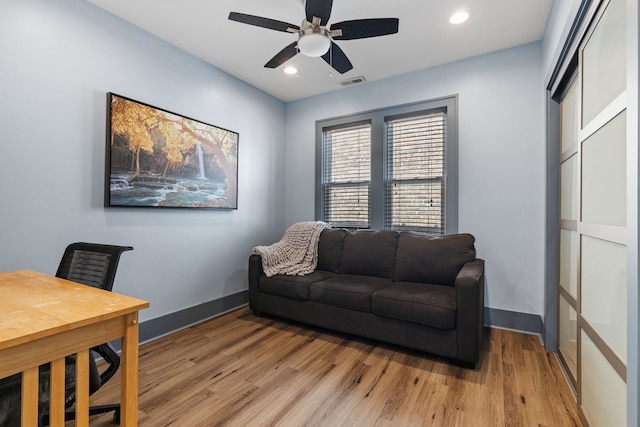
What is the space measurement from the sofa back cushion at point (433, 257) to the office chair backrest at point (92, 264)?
7.77ft

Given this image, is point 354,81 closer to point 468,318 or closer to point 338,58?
point 338,58

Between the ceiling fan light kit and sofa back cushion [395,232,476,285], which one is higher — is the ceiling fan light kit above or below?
above

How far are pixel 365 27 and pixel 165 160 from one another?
2.06 meters

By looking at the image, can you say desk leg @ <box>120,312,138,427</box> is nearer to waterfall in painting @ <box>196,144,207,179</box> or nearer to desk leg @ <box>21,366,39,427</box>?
desk leg @ <box>21,366,39,427</box>

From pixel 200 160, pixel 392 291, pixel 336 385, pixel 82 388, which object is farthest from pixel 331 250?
pixel 82 388

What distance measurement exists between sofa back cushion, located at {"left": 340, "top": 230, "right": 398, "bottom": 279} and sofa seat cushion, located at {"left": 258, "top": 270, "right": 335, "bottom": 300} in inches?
10.4

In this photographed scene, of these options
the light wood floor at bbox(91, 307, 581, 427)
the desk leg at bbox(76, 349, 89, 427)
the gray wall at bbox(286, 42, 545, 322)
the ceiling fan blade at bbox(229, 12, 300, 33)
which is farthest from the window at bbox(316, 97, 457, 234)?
the desk leg at bbox(76, 349, 89, 427)

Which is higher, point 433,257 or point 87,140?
point 87,140

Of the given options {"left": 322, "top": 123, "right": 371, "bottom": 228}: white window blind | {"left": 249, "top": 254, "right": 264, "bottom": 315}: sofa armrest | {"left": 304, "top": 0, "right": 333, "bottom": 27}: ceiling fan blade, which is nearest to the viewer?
{"left": 304, "top": 0, "right": 333, "bottom": 27}: ceiling fan blade

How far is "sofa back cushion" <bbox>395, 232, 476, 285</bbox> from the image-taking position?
9.07 ft

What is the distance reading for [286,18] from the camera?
2490mm

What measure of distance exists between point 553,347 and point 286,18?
351 cm

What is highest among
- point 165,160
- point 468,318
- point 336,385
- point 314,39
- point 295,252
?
point 314,39

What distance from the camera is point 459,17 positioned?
2.47 meters
